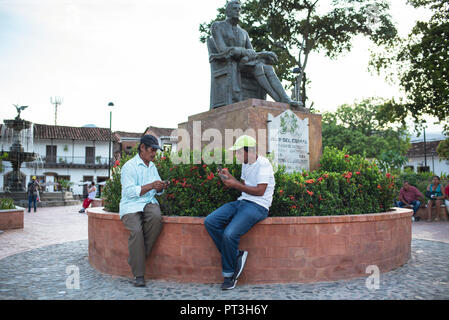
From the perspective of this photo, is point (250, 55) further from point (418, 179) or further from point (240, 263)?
point (418, 179)

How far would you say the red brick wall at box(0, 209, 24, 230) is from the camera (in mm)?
10823

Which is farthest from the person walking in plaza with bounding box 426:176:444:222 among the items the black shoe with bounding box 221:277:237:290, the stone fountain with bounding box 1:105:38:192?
the stone fountain with bounding box 1:105:38:192

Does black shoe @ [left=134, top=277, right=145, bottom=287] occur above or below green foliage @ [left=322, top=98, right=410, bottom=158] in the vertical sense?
below

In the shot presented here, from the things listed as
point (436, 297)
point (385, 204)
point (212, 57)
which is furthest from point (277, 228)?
point (212, 57)

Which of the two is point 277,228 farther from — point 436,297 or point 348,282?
point 436,297

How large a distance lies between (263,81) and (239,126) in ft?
4.00

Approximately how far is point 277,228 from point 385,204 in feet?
8.33

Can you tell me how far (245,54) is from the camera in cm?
718

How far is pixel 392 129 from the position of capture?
41.9m

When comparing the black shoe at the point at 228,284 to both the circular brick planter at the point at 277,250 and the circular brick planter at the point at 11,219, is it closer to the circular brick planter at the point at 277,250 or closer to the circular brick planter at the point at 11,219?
the circular brick planter at the point at 277,250

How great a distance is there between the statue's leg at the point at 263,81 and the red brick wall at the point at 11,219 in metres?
8.20

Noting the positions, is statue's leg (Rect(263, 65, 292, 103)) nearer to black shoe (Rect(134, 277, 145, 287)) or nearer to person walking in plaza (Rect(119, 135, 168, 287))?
person walking in plaza (Rect(119, 135, 168, 287))

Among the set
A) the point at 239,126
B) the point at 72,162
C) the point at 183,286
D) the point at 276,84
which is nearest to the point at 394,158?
the point at 72,162

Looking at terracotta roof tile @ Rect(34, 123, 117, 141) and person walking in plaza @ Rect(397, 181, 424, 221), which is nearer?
person walking in plaza @ Rect(397, 181, 424, 221)
